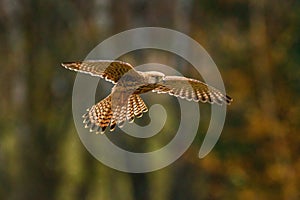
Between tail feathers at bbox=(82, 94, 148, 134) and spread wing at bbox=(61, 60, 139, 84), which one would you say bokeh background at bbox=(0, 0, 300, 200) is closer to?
tail feathers at bbox=(82, 94, 148, 134)

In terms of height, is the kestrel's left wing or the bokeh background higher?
the bokeh background

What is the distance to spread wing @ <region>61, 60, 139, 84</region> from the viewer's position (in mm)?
2678

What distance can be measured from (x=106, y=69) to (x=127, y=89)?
2.9 inches

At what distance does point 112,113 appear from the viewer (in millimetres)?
2828

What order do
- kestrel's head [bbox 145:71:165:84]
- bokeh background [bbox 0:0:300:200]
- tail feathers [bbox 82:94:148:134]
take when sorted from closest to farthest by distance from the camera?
kestrel's head [bbox 145:71:165:84] → tail feathers [bbox 82:94:148:134] → bokeh background [bbox 0:0:300:200]

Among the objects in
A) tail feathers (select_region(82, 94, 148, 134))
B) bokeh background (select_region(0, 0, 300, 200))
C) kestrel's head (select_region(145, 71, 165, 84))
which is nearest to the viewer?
kestrel's head (select_region(145, 71, 165, 84))

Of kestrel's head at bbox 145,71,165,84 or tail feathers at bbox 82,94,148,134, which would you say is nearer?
kestrel's head at bbox 145,71,165,84

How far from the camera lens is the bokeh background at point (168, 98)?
13.5 metres

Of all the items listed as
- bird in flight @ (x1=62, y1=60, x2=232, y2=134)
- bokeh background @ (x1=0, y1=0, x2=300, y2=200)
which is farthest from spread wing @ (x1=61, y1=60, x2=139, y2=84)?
bokeh background @ (x1=0, y1=0, x2=300, y2=200)

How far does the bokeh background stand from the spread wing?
9780mm

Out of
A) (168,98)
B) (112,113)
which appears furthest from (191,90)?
(168,98)

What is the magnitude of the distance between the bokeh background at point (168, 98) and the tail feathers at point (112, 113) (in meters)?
9.55

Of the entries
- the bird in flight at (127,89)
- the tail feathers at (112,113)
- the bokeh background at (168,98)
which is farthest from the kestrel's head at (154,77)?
the bokeh background at (168,98)

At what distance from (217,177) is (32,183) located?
325 cm
